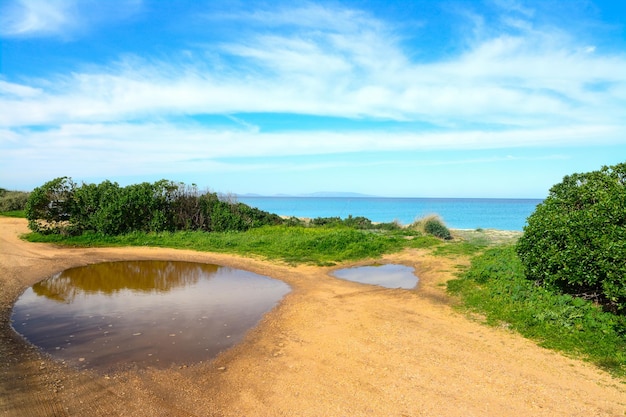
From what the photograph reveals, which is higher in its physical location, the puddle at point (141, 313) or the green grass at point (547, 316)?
the green grass at point (547, 316)

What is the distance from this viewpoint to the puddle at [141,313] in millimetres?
6812

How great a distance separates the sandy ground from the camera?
A: 198 inches

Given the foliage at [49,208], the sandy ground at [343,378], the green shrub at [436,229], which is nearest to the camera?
the sandy ground at [343,378]

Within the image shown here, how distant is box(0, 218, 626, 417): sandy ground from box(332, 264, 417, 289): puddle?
3.28 meters

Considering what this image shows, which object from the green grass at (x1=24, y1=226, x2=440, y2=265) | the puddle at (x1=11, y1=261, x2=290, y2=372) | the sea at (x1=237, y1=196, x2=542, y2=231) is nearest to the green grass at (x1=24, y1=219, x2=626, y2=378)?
the green grass at (x1=24, y1=226, x2=440, y2=265)

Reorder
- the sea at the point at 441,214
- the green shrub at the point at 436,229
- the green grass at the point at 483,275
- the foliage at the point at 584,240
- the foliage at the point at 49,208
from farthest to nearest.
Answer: the sea at the point at 441,214
the green shrub at the point at 436,229
the foliage at the point at 49,208
the foliage at the point at 584,240
the green grass at the point at 483,275

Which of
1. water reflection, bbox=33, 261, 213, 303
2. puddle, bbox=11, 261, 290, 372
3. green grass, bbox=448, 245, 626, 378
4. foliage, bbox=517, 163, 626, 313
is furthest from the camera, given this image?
water reflection, bbox=33, 261, 213, 303

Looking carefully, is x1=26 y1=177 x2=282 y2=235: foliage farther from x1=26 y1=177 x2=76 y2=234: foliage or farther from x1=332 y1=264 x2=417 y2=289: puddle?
x1=332 y1=264 x2=417 y2=289: puddle

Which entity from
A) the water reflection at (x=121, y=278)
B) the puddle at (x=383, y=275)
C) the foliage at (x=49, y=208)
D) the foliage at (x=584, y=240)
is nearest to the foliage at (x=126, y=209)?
the foliage at (x=49, y=208)

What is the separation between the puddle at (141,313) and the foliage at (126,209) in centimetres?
653

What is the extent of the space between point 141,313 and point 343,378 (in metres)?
5.49

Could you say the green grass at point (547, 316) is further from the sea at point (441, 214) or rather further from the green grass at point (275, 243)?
the green grass at point (275, 243)

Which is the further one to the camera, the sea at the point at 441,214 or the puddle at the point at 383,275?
the sea at the point at 441,214

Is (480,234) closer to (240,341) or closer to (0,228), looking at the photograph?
(240,341)
